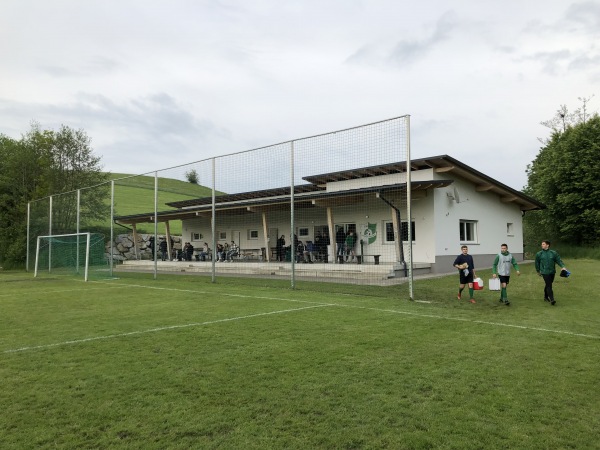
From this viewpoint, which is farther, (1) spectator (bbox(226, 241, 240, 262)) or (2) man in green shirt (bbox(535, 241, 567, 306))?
(1) spectator (bbox(226, 241, 240, 262))

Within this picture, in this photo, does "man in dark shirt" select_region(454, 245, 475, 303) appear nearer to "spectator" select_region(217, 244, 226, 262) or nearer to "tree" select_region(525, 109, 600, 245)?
"spectator" select_region(217, 244, 226, 262)

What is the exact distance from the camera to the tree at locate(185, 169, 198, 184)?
715 inches

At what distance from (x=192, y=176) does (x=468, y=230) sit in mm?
13746

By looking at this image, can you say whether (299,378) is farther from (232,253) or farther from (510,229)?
(510,229)

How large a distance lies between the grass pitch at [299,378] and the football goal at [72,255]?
11.5 meters

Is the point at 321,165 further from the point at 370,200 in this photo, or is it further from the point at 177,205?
the point at 177,205

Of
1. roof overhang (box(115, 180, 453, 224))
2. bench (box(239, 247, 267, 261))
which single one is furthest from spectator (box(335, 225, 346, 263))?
bench (box(239, 247, 267, 261))

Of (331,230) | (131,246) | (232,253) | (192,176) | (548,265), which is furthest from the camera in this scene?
(131,246)

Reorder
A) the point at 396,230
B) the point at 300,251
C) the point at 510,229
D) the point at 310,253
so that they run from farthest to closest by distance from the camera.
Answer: the point at 510,229, the point at 300,251, the point at 310,253, the point at 396,230

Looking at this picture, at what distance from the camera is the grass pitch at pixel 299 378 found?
3.52m

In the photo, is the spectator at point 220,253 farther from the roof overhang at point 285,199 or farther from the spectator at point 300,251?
the spectator at point 300,251

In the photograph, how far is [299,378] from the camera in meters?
4.86

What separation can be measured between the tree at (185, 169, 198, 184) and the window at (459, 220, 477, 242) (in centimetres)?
1277

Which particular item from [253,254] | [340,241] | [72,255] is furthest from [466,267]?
[72,255]
